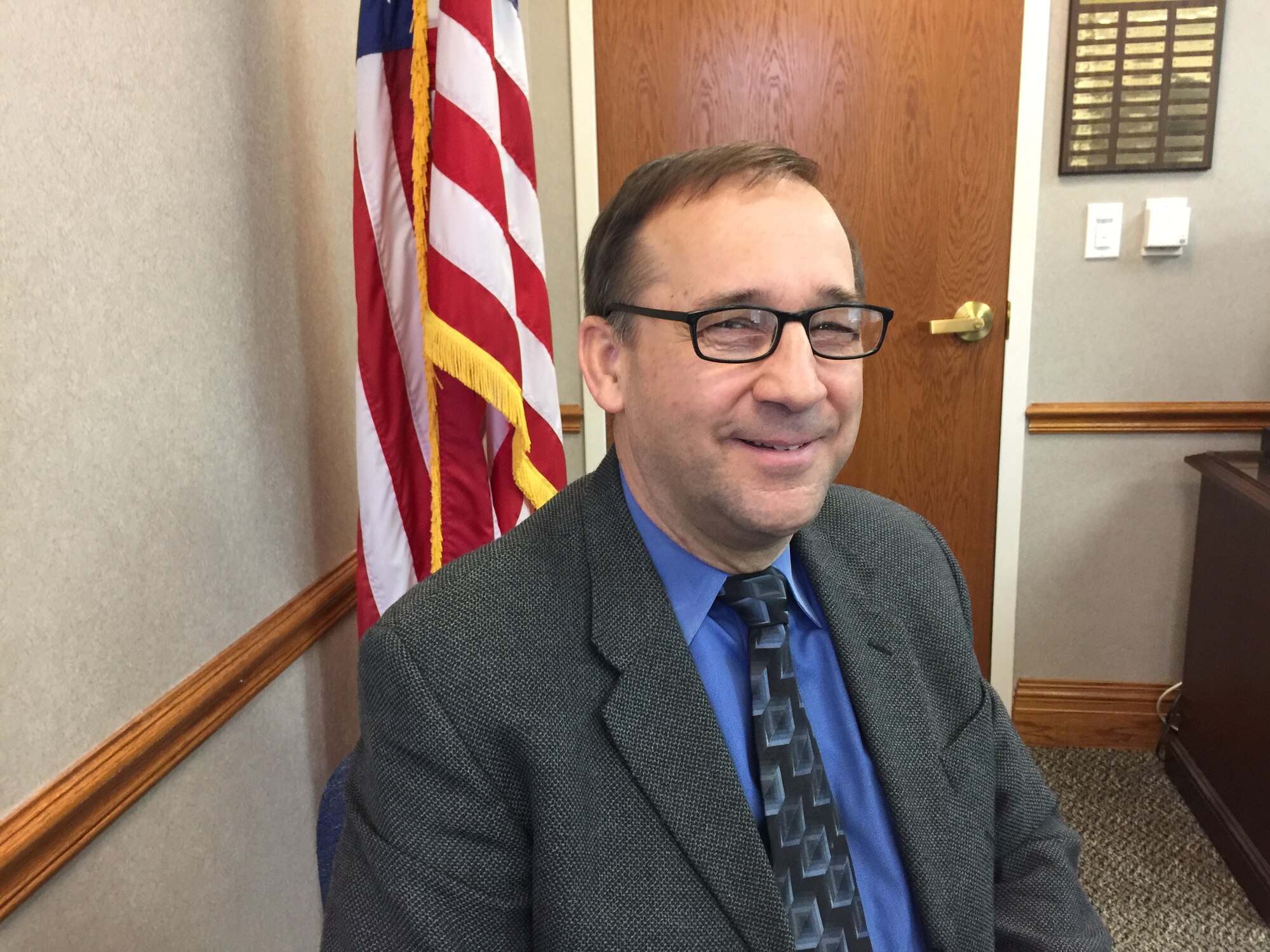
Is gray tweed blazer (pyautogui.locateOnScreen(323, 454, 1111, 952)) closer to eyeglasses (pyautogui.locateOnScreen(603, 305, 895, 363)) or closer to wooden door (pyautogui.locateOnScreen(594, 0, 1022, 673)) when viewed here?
eyeglasses (pyautogui.locateOnScreen(603, 305, 895, 363))

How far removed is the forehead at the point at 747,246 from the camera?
0.87m

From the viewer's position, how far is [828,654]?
98 cm

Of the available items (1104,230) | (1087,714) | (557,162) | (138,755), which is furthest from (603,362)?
(1087,714)

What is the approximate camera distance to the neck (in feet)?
3.06

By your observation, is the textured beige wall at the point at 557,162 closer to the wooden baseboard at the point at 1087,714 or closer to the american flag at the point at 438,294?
the american flag at the point at 438,294

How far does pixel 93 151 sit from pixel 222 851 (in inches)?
33.2

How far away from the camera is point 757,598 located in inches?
36.0

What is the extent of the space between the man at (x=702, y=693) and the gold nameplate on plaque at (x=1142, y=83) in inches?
64.4

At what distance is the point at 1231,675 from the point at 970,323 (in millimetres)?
1011

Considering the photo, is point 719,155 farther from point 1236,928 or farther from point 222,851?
point 1236,928

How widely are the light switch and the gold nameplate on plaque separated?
0.08 metres

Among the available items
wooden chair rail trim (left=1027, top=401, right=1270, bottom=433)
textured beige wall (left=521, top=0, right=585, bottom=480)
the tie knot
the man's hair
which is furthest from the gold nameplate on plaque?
the tie knot

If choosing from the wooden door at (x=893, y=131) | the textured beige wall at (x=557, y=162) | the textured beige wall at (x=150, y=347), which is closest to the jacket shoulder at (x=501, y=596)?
the textured beige wall at (x=150, y=347)

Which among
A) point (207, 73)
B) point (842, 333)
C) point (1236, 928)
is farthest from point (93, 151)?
point (1236, 928)
